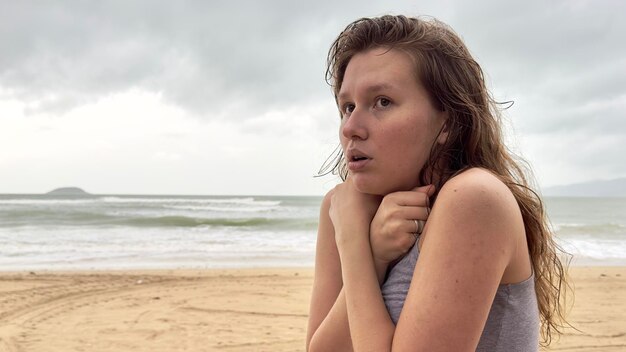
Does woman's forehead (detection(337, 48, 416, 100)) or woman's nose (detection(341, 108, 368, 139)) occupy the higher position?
woman's forehead (detection(337, 48, 416, 100))

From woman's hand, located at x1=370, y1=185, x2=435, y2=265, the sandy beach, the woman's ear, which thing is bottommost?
the sandy beach

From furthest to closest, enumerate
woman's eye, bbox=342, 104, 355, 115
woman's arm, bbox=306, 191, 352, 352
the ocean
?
the ocean
woman's arm, bbox=306, 191, 352, 352
woman's eye, bbox=342, 104, 355, 115

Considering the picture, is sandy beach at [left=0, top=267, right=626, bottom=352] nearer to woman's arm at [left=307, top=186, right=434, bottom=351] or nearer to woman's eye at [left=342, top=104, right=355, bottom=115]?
woman's arm at [left=307, top=186, right=434, bottom=351]

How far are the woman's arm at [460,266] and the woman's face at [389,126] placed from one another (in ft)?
0.62

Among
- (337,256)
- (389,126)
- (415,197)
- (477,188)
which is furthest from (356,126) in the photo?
(337,256)

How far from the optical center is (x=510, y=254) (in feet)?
3.86

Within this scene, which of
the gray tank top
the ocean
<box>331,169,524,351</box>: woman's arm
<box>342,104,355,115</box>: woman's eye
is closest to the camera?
<box>331,169,524,351</box>: woman's arm

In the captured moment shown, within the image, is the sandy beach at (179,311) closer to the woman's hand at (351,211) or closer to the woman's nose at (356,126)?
the woman's hand at (351,211)

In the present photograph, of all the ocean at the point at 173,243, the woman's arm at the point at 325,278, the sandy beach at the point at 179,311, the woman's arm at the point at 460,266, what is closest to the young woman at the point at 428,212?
the woman's arm at the point at 460,266

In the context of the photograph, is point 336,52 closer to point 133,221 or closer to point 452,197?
point 452,197

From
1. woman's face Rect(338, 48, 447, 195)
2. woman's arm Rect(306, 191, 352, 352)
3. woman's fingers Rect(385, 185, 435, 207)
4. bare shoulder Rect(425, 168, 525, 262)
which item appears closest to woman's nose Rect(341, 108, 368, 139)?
woman's face Rect(338, 48, 447, 195)

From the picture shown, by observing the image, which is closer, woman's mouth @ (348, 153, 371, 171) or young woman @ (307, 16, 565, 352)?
young woman @ (307, 16, 565, 352)

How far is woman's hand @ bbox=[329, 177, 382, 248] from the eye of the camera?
1446 millimetres

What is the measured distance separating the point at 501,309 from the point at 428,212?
0.28 m
